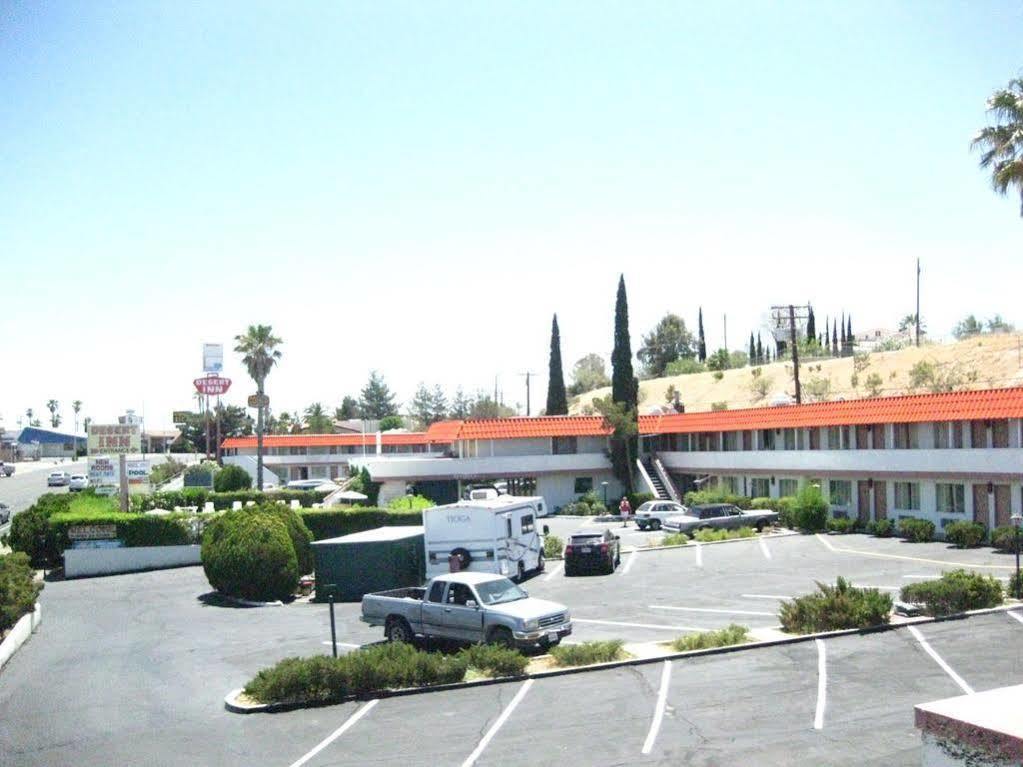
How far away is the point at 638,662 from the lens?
1994 centimetres

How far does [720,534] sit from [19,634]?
27.2 meters

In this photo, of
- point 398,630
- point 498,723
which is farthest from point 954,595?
point 398,630

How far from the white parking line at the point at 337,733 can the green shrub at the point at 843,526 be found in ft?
100

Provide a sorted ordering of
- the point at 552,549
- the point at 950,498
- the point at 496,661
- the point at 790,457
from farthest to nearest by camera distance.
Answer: the point at 790,457 < the point at 950,498 < the point at 552,549 < the point at 496,661

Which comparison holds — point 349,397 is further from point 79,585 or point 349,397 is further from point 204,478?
point 79,585

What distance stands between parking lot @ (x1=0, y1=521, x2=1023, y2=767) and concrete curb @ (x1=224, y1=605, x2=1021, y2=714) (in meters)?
0.20

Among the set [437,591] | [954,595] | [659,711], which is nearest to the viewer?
[659,711]

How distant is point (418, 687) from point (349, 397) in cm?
14472

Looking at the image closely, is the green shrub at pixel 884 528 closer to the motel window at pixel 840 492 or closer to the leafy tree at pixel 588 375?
the motel window at pixel 840 492

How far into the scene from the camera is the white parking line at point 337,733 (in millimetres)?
14946

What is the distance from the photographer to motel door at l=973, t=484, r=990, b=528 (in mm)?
39094

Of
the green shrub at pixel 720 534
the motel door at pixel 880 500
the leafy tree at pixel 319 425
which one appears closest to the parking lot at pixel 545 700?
the green shrub at pixel 720 534

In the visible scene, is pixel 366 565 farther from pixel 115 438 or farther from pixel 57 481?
pixel 57 481

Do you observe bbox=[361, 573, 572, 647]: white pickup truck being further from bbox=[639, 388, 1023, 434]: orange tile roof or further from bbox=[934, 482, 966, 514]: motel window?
bbox=[934, 482, 966, 514]: motel window
